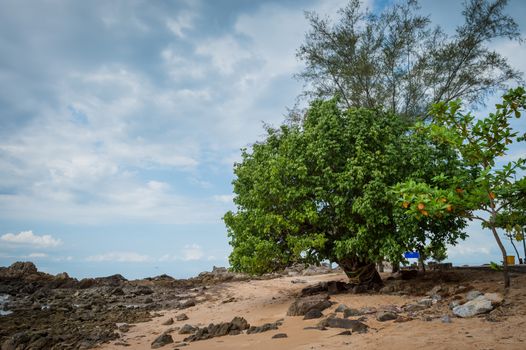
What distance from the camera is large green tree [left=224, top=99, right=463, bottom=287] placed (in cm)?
1555

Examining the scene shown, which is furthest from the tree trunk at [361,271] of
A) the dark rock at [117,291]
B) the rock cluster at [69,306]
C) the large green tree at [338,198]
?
the dark rock at [117,291]

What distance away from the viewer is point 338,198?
51.0 feet

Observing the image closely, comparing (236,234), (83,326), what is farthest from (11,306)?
(236,234)

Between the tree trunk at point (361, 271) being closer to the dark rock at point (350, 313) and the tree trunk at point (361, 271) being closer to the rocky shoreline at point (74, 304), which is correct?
Result: the dark rock at point (350, 313)

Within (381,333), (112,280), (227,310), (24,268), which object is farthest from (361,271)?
(24,268)

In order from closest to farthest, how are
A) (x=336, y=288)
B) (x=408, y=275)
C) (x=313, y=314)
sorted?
(x=313, y=314) < (x=336, y=288) < (x=408, y=275)

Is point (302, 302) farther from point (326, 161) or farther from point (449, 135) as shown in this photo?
point (449, 135)

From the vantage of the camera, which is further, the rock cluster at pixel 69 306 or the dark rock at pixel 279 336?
the rock cluster at pixel 69 306

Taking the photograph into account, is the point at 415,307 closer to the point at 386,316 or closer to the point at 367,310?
the point at 367,310

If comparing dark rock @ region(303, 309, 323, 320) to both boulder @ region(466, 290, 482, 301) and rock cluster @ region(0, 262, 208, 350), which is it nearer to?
boulder @ region(466, 290, 482, 301)

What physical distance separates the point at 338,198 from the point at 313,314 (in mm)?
4244

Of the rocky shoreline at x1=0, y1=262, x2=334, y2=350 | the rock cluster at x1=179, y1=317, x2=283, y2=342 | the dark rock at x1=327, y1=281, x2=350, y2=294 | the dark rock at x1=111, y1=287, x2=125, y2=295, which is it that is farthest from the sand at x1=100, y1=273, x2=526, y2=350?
the dark rock at x1=111, y1=287, x2=125, y2=295

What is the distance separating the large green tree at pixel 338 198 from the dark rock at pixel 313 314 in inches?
110

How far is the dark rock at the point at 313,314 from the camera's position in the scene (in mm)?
12950
